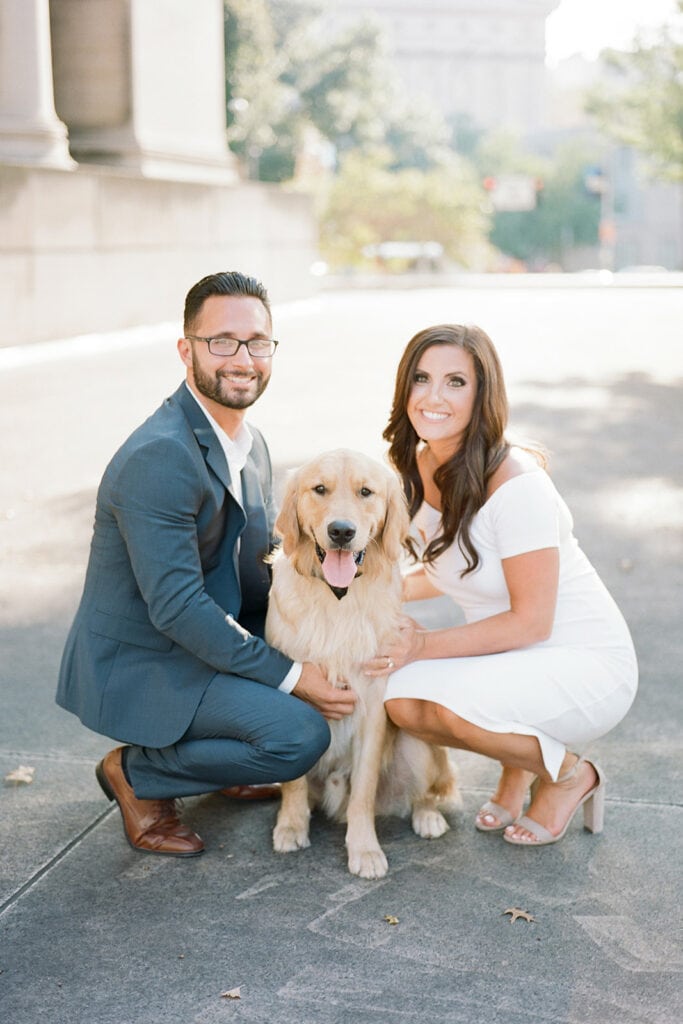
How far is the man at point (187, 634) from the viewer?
3.79 meters

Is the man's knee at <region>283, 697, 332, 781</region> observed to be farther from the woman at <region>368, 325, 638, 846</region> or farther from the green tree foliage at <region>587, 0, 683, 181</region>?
the green tree foliage at <region>587, 0, 683, 181</region>

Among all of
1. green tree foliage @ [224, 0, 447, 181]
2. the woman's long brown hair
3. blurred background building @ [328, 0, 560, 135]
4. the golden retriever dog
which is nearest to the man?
the golden retriever dog

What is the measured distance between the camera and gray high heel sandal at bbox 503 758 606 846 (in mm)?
3984

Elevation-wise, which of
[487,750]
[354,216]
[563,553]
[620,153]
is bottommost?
A: [487,750]

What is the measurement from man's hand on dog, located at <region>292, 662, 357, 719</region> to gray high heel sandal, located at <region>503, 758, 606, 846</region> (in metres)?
0.68

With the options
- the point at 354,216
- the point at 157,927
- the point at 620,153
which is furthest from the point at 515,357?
the point at 620,153

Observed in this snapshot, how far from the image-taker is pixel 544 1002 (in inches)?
121

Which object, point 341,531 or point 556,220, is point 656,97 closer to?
point 341,531

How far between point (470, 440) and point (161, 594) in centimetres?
111

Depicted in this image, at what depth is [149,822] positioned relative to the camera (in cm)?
399

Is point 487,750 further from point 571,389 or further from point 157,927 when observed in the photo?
point 571,389

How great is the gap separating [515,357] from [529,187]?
71.0 meters

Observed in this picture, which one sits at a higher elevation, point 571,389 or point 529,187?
point 529,187

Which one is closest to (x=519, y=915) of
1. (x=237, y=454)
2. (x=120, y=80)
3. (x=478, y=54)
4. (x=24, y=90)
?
(x=237, y=454)
